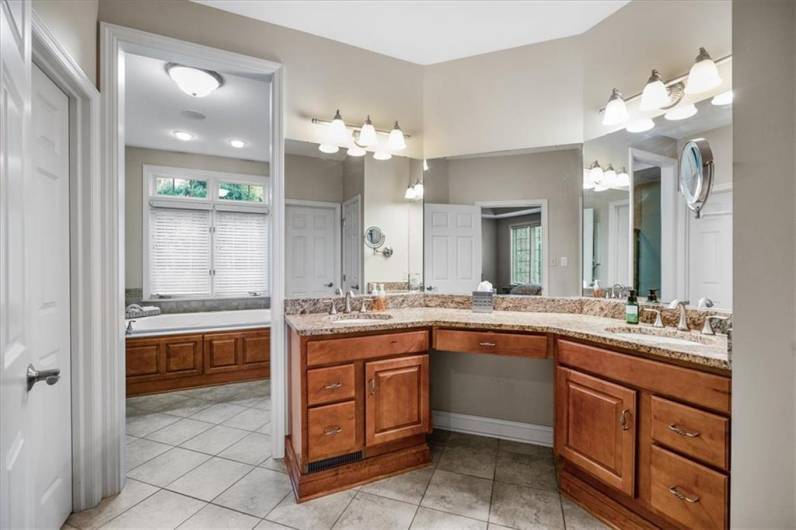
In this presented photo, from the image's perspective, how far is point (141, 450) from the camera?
244 centimetres

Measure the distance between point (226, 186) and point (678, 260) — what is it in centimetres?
479

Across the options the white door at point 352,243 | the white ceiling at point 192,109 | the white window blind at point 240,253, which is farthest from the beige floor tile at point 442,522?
the white window blind at point 240,253

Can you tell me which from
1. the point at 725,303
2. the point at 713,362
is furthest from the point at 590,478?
the point at 725,303

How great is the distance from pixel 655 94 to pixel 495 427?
2208mm

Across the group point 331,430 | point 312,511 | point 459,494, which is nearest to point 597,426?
point 459,494

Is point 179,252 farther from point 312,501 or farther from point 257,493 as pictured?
point 312,501

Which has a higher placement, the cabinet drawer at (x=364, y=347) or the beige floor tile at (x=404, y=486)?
the cabinet drawer at (x=364, y=347)

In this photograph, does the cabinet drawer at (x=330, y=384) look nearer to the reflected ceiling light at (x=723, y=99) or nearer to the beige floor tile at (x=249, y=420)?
the beige floor tile at (x=249, y=420)

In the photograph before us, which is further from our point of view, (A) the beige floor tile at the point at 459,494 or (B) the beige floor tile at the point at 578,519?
(A) the beige floor tile at the point at 459,494

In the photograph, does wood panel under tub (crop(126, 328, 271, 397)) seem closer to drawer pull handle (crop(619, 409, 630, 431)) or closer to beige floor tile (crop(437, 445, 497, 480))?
beige floor tile (crop(437, 445, 497, 480))

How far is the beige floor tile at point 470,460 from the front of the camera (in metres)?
2.19

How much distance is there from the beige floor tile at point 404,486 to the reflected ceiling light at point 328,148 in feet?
6.60

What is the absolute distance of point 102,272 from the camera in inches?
73.1

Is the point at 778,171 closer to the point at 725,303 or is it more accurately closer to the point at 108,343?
the point at 725,303
